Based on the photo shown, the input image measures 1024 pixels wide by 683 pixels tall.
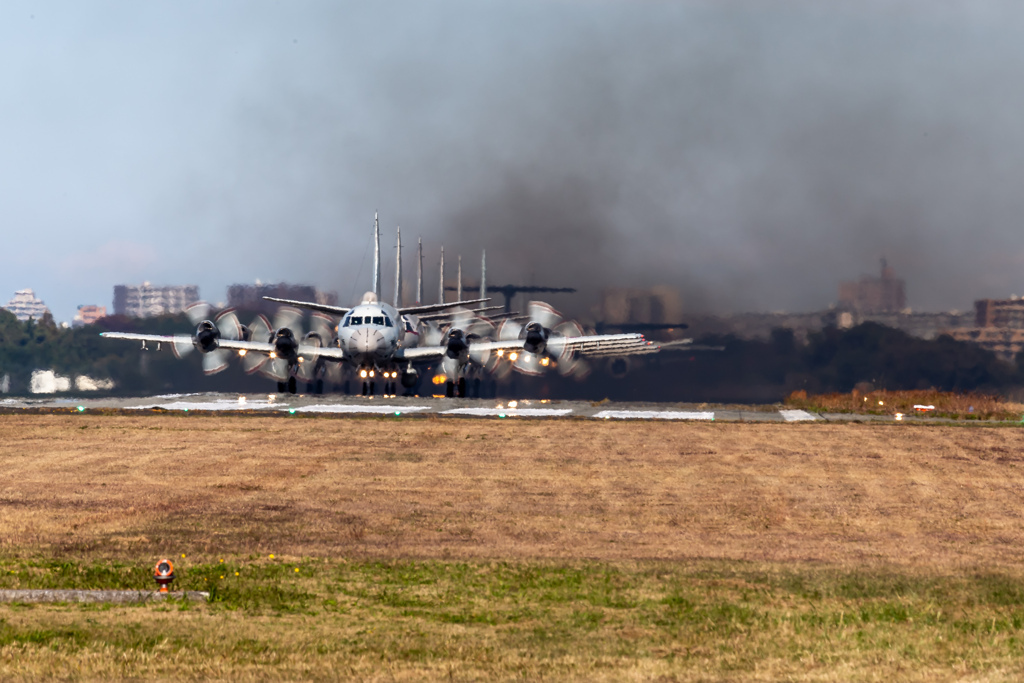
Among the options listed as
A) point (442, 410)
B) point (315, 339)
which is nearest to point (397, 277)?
point (315, 339)

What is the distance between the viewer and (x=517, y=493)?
74.0ft

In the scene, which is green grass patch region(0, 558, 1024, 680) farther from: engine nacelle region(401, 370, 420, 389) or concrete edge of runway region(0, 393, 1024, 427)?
engine nacelle region(401, 370, 420, 389)

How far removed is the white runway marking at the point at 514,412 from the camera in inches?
1779

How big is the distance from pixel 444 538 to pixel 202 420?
26135mm

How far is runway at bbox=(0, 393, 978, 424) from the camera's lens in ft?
145

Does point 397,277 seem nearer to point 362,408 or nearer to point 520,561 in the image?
point 362,408

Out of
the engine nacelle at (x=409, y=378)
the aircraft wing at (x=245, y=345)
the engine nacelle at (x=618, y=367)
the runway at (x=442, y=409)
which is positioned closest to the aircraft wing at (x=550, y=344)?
the engine nacelle at (x=409, y=378)

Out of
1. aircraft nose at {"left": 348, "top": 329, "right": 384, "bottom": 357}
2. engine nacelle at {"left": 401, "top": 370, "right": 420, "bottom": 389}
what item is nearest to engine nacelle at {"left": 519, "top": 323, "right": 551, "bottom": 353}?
aircraft nose at {"left": 348, "top": 329, "right": 384, "bottom": 357}

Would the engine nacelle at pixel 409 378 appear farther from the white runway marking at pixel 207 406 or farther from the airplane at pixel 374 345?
the white runway marking at pixel 207 406

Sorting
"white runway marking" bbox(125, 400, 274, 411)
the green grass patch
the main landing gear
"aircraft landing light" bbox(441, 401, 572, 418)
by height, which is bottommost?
the green grass patch

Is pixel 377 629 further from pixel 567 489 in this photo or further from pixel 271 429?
pixel 271 429

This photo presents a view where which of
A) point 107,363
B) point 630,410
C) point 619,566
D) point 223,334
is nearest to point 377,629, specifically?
point 619,566

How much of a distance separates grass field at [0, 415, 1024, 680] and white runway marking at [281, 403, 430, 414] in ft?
49.5

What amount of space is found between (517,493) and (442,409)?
26.5 metres
